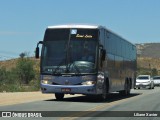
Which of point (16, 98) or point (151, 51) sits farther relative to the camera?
point (151, 51)

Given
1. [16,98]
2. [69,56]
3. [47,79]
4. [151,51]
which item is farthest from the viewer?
[151,51]

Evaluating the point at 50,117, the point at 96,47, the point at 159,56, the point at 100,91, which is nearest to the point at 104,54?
the point at 96,47

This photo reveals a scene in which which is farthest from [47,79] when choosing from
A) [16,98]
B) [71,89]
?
[16,98]

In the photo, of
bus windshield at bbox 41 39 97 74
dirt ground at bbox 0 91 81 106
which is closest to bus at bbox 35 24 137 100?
bus windshield at bbox 41 39 97 74

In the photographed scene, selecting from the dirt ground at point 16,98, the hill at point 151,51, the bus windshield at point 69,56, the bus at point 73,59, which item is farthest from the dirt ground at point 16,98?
the hill at point 151,51

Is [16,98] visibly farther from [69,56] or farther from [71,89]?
[69,56]

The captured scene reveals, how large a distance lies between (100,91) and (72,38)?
125 inches

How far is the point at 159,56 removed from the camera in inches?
6471

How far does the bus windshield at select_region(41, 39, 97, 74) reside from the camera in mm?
24672

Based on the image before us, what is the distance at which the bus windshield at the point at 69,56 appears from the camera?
24672 millimetres

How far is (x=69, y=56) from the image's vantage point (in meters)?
24.8

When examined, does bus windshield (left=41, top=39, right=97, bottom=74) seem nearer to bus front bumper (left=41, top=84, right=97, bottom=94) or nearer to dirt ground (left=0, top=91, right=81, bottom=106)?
bus front bumper (left=41, top=84, right=97, bottom=94)

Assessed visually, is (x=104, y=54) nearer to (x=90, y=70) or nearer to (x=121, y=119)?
(x=90, y=70)

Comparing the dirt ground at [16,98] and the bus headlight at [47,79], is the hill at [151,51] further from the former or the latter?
the bus headlight at [47,79]
